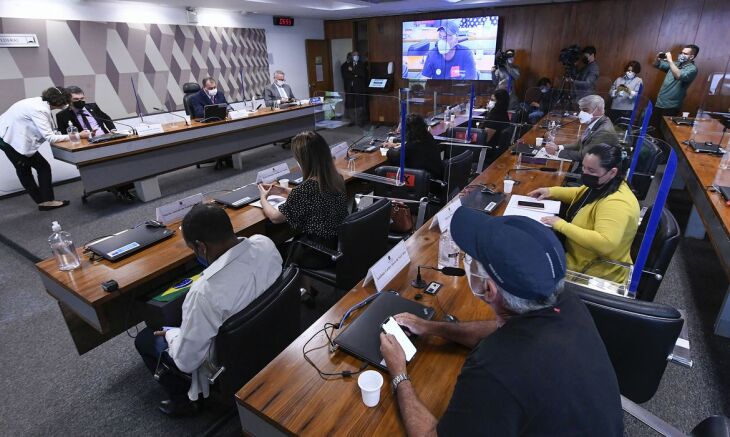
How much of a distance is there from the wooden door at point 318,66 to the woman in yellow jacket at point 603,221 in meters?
7.95

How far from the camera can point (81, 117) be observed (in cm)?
441

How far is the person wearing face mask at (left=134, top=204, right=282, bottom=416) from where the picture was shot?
4.14ft

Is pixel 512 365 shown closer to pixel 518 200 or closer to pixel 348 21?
pixel 518 200

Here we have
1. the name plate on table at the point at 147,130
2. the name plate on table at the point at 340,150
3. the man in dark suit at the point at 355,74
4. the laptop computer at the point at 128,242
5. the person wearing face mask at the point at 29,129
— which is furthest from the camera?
the man in dark suit at the point at 355,74

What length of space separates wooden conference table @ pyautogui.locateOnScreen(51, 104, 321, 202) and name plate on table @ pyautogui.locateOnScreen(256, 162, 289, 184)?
90.7 inches

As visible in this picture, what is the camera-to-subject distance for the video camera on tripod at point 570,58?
6.33 m

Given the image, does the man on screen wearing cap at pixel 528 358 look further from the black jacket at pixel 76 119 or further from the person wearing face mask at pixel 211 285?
the black jacket at pixel 76 119

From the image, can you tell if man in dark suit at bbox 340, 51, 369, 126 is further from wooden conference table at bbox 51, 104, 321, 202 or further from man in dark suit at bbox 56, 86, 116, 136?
man in dark suit at bbox 56, 86, 116, 136

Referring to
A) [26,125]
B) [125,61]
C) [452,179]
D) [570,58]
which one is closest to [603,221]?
[452,179]

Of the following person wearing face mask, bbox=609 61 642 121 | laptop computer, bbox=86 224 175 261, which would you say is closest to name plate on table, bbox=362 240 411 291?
laptop computer, bbox=86 224 175 261

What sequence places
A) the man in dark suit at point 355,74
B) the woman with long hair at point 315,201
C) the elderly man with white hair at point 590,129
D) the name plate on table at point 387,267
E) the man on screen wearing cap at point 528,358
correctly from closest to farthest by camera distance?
the man on screen wearing cap at point 528,358 < the name plate on table at point 387,267 < the woman with long hair at point 315,201 < the elderly man with white hair at point 590,129 < the man in dark suit at point 355,74

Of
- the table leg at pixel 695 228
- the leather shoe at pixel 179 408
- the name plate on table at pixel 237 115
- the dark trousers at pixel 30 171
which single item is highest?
the name plate on table at pixel 237 115

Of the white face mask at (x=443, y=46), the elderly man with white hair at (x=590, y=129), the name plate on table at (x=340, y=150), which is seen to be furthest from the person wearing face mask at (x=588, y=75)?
the name plate on table at (x=340, y=150)

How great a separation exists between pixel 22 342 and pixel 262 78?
6866 mm
